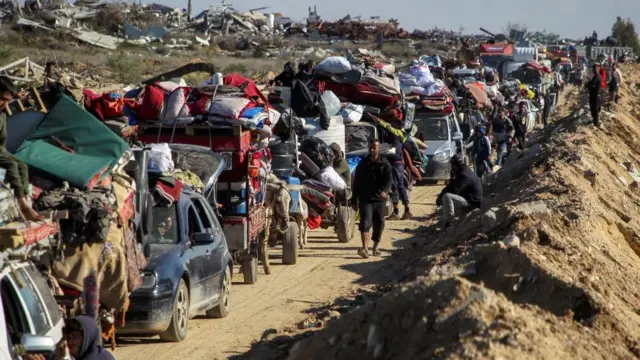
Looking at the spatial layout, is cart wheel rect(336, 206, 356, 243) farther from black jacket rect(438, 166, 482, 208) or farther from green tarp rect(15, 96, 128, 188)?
green tarp rect(15, 96, 128, 188)

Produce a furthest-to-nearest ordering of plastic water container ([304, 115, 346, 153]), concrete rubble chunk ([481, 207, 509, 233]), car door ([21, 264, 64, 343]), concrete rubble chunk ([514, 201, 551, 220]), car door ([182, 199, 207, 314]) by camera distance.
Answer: plastic water container ([304, 115, 346, 153]), concrete rubble chunk ([481, 207, 509, 233]), concrete rubble chunk ([514, 201, 551, 220]), car door ([182, 199, 207, 314]), car door ([21, 264, 64, 343])

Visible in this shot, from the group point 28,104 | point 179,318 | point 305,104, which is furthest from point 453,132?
point 179,318

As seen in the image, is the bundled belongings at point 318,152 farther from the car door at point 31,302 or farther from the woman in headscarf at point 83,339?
the car door at point 31,302

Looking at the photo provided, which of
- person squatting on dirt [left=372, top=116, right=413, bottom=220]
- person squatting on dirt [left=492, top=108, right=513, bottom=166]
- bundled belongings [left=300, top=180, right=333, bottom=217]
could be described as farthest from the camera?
person squatting on dirt [left=492, top=108, right=513, bottom=166]

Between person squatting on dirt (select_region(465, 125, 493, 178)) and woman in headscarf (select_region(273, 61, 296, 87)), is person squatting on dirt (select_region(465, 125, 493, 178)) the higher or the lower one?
the lower one

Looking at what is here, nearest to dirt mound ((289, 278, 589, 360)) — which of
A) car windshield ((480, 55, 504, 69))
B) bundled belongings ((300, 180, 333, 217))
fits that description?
bundled belongings ((300, 180, 333, 217))

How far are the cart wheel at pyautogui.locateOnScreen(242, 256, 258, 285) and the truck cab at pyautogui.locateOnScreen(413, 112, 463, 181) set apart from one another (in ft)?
43.9

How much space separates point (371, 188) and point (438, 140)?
12.2 m

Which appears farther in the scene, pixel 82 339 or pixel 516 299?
pixel 516 299

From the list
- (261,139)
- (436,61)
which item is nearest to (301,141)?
(261,139)

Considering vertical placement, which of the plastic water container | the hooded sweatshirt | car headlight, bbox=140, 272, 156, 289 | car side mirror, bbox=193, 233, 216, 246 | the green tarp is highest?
the green tarp

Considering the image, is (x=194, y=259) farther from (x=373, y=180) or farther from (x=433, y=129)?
(x=433, y=129)

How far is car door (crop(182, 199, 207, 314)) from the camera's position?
12.4 m

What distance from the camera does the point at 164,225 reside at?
1268 centimetres
